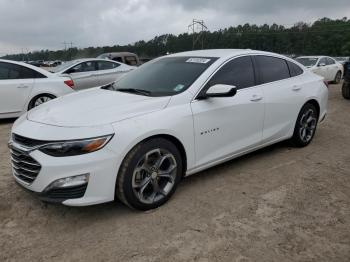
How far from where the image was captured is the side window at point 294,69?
5.55 m

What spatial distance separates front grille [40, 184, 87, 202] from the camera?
10.5 ft

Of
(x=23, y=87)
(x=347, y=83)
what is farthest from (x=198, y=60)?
(x=347, y=83)

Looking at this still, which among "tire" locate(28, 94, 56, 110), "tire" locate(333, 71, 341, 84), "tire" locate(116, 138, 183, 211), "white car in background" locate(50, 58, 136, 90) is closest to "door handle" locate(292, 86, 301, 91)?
"tire" locate(116, 138, 183, 211)

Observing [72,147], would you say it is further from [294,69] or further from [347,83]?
[347,83]

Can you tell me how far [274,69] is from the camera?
205 inches

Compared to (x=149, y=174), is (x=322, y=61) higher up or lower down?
lower down

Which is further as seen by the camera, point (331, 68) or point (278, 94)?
point (331, 68)

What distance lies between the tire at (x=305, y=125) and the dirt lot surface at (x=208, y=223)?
3.09ft

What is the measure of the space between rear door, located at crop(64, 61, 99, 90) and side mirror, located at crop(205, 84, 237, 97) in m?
8.24

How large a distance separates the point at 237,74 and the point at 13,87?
5450 mm

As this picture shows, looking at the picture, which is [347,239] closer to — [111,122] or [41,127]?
[111,122]

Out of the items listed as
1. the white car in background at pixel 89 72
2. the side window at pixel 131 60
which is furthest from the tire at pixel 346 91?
the side window at pixel 131 60

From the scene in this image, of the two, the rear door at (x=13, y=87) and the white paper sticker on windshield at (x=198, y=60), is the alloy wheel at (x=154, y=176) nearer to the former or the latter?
the white paper sticker on windshield at (x=198, y=60)

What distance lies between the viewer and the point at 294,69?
5621 millimetres
